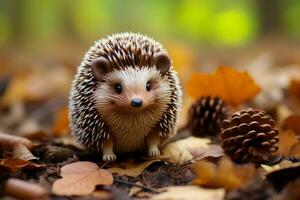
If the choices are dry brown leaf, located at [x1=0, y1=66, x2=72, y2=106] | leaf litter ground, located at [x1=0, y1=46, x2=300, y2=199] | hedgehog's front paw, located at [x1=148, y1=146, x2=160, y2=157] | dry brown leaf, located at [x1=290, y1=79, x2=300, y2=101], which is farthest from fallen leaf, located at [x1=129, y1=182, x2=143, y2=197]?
dry brown leaf, located at [x1=0, y1=66, x2=72, y2=106]

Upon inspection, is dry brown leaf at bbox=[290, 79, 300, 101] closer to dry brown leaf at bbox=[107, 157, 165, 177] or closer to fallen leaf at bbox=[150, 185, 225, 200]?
dry brown leaf at bbox=[107, 157, 165, 177]

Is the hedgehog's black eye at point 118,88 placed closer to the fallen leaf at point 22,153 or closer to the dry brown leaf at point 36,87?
the fallen leaf at point 22,153

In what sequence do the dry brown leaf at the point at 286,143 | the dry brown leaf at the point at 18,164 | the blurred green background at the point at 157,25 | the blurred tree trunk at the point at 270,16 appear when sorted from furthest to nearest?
the blurred tree trunk at the point at 270,16 < the blurred green background at the point at 157,25 < the dry brown leaf at the point at 286,143 < the dry brown leaf at the point at 18,164

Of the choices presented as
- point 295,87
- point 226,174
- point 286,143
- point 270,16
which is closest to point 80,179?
point 226,174

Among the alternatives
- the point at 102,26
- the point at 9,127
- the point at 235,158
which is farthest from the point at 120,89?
the point at 102,26

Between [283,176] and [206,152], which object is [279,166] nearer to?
[283,176]

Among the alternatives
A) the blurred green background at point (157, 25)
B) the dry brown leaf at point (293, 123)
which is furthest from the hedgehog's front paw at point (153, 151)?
the blurred green background at point (157, 25)
